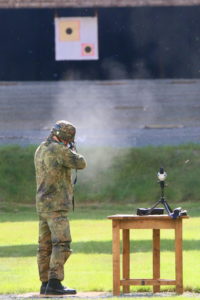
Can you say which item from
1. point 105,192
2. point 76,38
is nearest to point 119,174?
point 105,192

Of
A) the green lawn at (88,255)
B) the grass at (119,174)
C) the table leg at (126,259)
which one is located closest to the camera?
the table leg at (126,259)

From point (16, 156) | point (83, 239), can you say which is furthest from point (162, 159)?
point (83, 239)

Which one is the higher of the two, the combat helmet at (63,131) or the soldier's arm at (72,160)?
the combat helmet at (63,131)

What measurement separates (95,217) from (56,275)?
13.9 meters

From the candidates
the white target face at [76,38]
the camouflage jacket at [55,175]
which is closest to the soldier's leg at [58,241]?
the camouflage jacket at [55,175]

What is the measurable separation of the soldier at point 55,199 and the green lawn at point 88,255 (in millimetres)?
566

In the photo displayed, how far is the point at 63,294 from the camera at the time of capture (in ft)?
43.8

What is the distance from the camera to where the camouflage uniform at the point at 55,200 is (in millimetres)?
13391

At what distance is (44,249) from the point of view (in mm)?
13633

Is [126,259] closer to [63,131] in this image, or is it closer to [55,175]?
[55,175]

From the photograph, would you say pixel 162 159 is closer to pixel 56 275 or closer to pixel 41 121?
pixel 41 121

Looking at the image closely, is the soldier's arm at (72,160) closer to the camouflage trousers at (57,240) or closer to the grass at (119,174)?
the camouflage trousers at (57,240)

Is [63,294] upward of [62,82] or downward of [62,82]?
downward

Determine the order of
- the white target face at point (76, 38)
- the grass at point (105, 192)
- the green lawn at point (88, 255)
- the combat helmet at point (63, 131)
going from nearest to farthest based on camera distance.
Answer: the combat helmet at point (63, 131), the green lawn at point (88, 255), the grass at point (105, 192), the white target face at point (76, 38)
